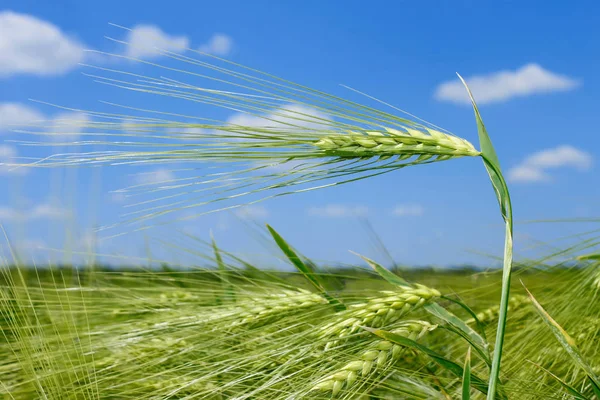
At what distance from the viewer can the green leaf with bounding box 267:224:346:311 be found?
0.96 m

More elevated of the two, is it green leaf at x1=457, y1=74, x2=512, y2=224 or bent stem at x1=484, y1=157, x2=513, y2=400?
green leaf at x1=457, y1=74, x2=512, y2=224

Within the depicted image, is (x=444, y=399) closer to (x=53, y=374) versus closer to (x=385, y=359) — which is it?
(x=385, y=359)

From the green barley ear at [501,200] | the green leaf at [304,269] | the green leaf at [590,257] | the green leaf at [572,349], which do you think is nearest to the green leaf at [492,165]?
the green barley ear at [501,200]

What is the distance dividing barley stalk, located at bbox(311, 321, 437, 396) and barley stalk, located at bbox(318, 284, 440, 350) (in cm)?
2

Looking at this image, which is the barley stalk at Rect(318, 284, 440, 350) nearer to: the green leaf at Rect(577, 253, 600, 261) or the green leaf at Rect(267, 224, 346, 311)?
the green leaf at Rect(267, 224, 346, 311)

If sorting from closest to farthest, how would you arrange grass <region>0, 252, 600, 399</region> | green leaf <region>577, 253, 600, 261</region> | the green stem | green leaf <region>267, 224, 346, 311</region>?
the green stem, grass <region>0, 252, 600, 399</region>, green leaf <region>267, 224, 346, 311</region>, green leaf <region>577, 253, 600, 261</region>

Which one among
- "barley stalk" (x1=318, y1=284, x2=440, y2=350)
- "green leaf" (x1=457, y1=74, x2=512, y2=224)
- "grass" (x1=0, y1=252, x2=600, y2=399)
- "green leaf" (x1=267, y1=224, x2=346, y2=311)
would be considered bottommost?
"grass" (x1=0, y1=252, x2=600, y2=399)

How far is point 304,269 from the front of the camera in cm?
106

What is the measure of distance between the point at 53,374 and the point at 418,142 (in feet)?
1.94

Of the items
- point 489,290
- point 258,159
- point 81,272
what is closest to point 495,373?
point 258,159

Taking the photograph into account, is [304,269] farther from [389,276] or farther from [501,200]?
[501,200]

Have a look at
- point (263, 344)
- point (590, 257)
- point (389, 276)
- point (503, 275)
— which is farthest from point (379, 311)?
point (590, 257)

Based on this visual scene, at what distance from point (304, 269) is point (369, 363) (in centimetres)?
27

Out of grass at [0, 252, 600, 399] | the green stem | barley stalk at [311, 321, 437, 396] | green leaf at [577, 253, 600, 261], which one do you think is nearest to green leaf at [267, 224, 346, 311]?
grass at [0, 252, 600, 399]
